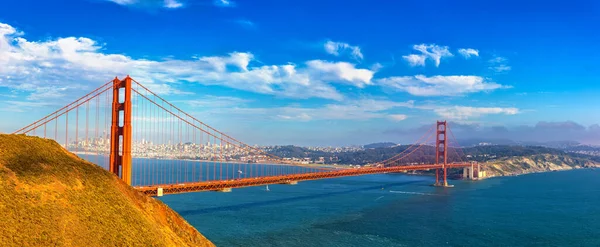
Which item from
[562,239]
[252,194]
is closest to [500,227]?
[562,239]

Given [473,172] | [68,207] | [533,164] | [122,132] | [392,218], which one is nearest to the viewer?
[68,207]

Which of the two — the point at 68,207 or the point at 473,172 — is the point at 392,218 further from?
the point at 473,172

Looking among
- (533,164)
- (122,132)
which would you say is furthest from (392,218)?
(533,164)

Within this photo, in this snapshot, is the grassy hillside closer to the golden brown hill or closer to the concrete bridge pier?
the concrete bridge pier

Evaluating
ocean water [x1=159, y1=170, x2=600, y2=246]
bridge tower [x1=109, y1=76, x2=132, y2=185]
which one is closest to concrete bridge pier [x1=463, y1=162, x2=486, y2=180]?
ocean water [x1=159, y1=170, x2=600, y2=246]

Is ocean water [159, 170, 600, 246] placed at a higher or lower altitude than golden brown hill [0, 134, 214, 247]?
lower
